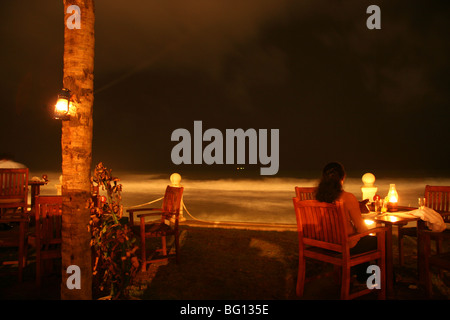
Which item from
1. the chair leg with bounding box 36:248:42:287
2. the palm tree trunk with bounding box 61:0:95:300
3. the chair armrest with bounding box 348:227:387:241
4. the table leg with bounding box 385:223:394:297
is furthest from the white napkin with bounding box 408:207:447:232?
the chair leg with bounding box 36:248:42:287

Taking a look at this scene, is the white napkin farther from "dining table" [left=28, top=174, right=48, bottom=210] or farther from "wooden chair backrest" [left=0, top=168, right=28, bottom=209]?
"dining table" [left=28, top=174, right=48, bottom=210]

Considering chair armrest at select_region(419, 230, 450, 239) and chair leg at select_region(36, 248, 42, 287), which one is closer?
chair armrest at select_region(419, 230, 450, 239)

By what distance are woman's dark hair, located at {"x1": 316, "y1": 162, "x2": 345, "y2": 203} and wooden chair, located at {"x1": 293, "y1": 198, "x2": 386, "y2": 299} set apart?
0.36ft

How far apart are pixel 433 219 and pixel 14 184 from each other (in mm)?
5688

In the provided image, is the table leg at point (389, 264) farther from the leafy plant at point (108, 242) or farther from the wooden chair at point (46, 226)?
the wooden chair at point (46, 226)

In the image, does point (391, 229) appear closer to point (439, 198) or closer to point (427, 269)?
point (427, 269)

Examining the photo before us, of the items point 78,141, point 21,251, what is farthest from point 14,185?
point 78,141

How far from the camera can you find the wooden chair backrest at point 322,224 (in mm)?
2965

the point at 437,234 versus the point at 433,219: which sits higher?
the point at 433,219

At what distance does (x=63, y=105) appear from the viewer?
244cm

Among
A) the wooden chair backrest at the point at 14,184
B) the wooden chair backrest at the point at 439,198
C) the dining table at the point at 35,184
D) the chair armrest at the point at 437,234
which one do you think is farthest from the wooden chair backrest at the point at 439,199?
the dining table at the point at 35,184

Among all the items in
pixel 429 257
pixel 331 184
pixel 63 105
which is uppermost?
pixel 63 105

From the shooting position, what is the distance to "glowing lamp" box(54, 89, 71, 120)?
244 cm
